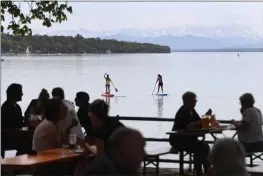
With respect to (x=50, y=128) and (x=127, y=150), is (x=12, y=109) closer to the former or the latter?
(x=50, y=128)

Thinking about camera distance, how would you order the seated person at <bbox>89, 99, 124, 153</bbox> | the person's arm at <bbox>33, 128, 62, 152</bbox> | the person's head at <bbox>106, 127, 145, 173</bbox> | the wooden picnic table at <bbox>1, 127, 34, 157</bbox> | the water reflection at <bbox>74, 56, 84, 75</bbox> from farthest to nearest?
the water reflection at <bbox>74, 56, 84, 75</bbox>, the wooden picnic table at <bbox>1, 127, 34, 157</bbox>, the person's arm at <bbox>33, 128, 62, 152</bbox>, the seated person at <bbox>89, 99, 124, 153</bbox>, the person's head at <bbox>106, 127, 145, 173</bbox>

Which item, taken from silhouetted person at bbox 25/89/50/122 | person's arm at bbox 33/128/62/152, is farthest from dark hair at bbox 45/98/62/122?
silhouetted person at bbox 25/89/50/122

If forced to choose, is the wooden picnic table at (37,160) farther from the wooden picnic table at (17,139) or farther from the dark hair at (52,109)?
the wooden picnic table at (17,139)

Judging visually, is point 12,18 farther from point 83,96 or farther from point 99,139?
point 99,139

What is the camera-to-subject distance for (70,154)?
196 inches

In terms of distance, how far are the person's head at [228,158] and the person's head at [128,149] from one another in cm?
33

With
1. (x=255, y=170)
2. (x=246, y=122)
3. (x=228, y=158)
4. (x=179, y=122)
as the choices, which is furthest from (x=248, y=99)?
(x=228, y=158)

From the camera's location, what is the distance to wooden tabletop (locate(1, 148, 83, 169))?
15.0 feet

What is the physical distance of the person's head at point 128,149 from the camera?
2.94m

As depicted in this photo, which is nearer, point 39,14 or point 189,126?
point 189,126

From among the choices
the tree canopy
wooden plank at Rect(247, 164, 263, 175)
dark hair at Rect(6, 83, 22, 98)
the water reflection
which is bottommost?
the water reflection

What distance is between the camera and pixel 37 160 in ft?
15.4

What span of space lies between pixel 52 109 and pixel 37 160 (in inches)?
24.7

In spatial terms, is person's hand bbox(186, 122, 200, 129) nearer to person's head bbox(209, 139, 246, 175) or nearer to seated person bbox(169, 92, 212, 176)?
seated person bbox(169, 92, 212, 176)
